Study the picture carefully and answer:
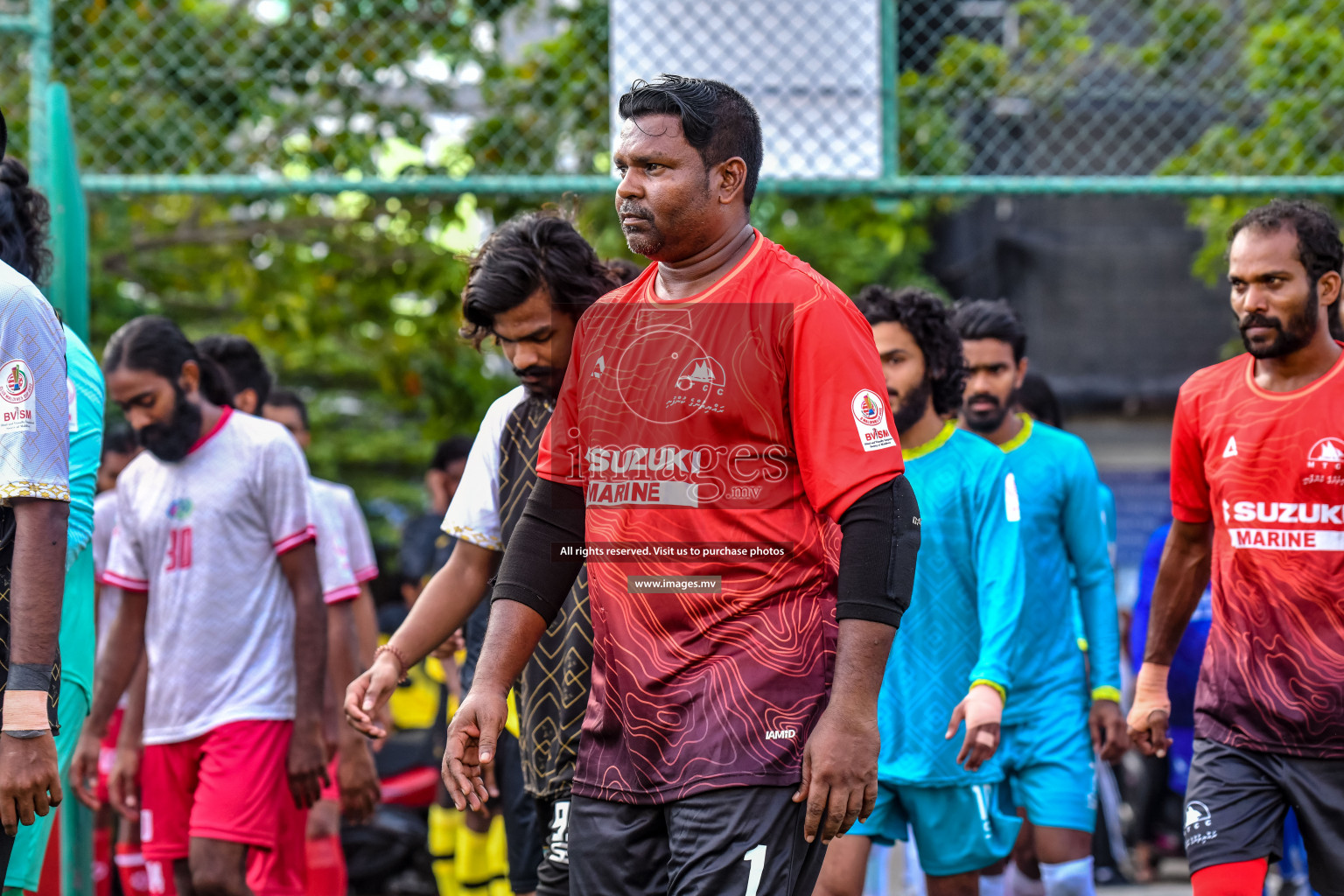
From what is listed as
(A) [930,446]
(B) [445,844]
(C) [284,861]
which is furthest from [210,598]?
(A) [930,446]

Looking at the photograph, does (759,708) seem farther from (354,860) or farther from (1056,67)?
(354,860)

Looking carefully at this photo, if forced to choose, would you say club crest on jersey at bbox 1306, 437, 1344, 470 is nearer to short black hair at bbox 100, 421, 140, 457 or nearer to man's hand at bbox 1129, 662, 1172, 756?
man's hand at bbox 1129, 662, 1172, 756

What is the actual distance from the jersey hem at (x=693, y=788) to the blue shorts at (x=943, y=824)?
212cm

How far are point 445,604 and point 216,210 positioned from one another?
6968 millimetres

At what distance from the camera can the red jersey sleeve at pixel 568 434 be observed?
129 inches

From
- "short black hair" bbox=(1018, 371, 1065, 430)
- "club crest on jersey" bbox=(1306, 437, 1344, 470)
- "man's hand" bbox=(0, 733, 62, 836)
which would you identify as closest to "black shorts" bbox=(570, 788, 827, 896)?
"man's hand" bbox=(0, 733, 62, 836)

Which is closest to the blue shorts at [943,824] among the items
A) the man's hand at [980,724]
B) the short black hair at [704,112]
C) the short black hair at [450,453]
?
the man's hand at [980,724]

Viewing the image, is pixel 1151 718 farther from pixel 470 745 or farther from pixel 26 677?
pixel 26 677

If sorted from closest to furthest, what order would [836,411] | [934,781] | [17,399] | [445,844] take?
[836,411], [17,399], [934,781], [445,844]

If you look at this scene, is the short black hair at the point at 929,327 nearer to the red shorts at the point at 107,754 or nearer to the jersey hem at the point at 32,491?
the jersey hem at the point at 32,491

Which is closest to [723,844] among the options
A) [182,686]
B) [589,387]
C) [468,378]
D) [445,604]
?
[589,387]

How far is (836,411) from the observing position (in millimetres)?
2826

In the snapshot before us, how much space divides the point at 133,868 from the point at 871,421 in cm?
485

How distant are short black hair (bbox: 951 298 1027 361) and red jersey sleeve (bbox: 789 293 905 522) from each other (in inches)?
140
